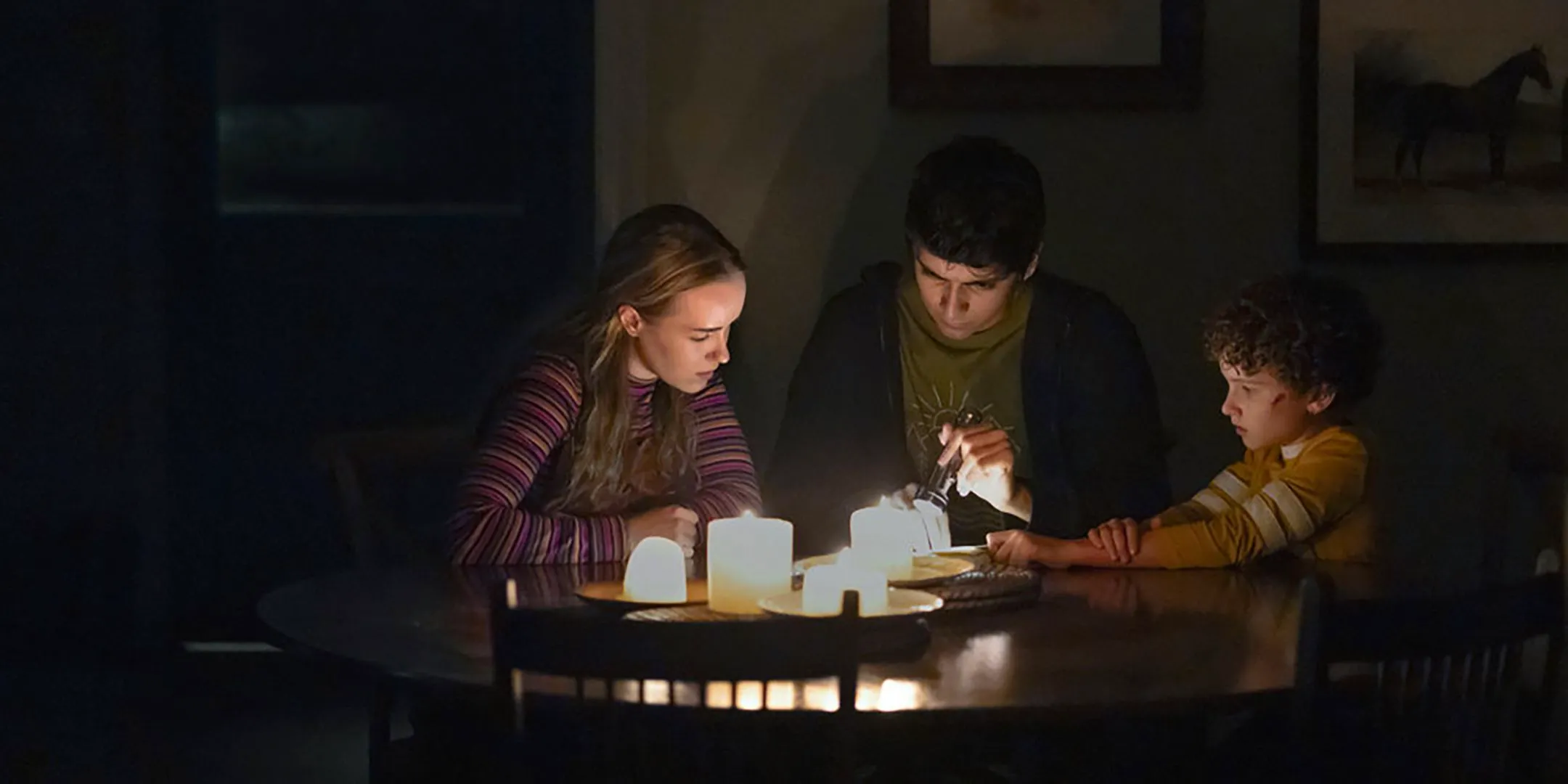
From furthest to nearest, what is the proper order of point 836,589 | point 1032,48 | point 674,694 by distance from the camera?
point 1032,48 → point 836,589 → point 674,694

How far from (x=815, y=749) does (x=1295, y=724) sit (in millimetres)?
404

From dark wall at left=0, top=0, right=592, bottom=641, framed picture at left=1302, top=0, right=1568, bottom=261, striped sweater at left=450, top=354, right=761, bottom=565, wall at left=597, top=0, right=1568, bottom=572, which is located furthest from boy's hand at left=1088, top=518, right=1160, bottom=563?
dark wall at left=0, top=0, right=592, bottom=641

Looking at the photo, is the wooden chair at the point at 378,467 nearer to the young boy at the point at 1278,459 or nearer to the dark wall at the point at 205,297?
the young boy at the point at 1278,459

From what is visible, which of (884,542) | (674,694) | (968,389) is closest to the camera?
(674,694)

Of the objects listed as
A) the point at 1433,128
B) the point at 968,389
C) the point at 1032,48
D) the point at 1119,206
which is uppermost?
the point at 1032,48

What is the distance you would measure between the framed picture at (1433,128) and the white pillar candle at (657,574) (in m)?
1.71

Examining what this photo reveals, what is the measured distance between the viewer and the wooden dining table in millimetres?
1574

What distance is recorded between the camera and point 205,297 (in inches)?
151

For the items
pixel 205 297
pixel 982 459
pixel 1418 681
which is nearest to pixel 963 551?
pixel 982 459

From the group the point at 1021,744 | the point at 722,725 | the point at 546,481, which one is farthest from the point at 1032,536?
the point at 722,725

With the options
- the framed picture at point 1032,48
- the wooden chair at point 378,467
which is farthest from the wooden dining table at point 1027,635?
the framed picture at point 1032,48

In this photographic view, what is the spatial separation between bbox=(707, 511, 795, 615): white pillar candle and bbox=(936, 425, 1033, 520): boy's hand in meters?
0.54

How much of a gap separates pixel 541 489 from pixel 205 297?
171 cm

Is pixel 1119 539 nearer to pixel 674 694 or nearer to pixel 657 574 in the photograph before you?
pixel 657 574
